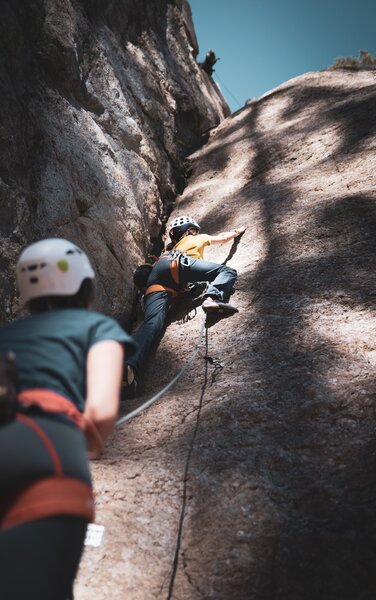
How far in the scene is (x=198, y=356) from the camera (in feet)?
16.4

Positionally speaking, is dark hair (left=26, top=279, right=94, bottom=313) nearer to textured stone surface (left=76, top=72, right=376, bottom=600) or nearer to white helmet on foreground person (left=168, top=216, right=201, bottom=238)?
textured stone surface (left=76, top=72, right=376, bottom=600)

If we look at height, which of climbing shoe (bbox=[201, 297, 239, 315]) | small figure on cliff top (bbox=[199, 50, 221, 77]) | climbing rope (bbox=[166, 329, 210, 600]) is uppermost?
small figure on cliff top (bbox=[199, 50, 221, 77])

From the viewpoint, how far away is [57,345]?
5.20ft

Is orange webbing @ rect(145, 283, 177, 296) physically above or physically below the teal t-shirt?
below

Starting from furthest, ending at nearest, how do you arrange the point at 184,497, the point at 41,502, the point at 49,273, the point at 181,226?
the point at 181,226
the point at 184,497
the point at 49,273
the point at 41,502

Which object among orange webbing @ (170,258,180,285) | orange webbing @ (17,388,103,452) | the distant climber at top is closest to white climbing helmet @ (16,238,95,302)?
orange webbing @ (17,388,103,452)

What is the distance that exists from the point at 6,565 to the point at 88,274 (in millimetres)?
1194

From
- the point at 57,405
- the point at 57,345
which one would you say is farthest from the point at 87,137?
the point at 57,405

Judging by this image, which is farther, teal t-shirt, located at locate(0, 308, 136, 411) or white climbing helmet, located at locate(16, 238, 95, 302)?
white climbing helmet, located at locate(16, 238, 95, 302)

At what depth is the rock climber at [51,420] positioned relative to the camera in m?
1.23

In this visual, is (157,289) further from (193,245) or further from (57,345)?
(57,345)

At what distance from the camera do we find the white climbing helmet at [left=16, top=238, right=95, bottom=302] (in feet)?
6.01

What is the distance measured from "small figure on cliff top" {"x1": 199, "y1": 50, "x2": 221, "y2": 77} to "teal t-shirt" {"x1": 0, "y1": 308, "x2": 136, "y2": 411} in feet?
56.3

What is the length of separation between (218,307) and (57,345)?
3.96m
